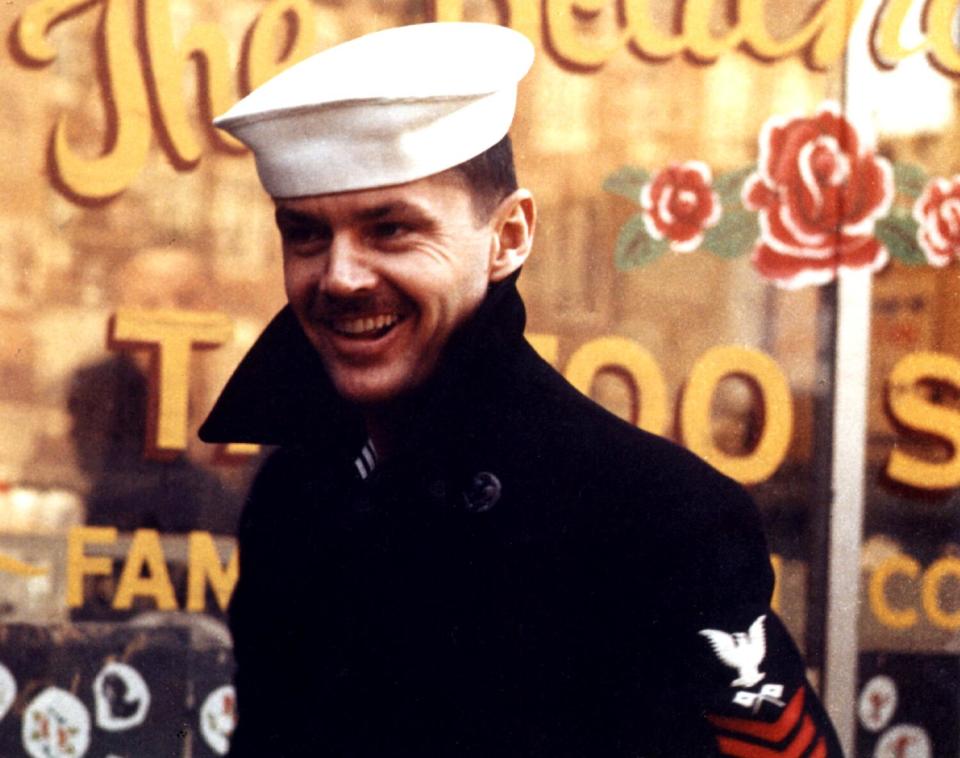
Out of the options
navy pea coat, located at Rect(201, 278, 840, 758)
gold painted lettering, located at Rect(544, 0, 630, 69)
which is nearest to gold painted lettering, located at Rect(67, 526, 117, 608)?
navy pea coat, located at Rect(201, 278, 840, 758)

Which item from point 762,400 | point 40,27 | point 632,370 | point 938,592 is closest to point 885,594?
point 938,592

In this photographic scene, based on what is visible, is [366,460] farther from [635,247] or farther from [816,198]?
[816,198]

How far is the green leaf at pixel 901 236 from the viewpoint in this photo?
3.14m

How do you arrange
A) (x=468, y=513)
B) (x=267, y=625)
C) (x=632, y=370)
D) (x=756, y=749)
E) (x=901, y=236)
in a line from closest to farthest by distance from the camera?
(x=756, y=749), (x=468, y=513), (x=267, y=625), (x=632, y=370), (x=901, y=236)

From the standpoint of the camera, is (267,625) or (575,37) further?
(575,37)

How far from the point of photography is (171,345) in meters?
2.89

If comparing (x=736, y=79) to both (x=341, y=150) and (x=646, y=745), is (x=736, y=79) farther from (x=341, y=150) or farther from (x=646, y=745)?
(x=646, y=745)

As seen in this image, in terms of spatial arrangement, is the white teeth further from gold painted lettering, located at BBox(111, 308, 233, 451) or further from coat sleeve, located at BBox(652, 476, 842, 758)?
coat sleeve, located at BBox(652, 476, 842, 758)

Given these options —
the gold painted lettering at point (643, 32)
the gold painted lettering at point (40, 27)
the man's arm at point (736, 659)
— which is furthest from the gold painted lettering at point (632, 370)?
the gold painted lettering at point (40, 27)

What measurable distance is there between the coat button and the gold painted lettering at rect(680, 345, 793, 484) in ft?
2.25

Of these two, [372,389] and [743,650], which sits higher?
[372,389]

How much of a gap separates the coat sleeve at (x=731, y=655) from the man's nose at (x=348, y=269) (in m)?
0.72

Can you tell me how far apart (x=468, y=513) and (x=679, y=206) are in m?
0.95

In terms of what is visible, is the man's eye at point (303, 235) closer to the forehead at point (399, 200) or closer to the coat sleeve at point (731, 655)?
the forehead at point (399, 200)
